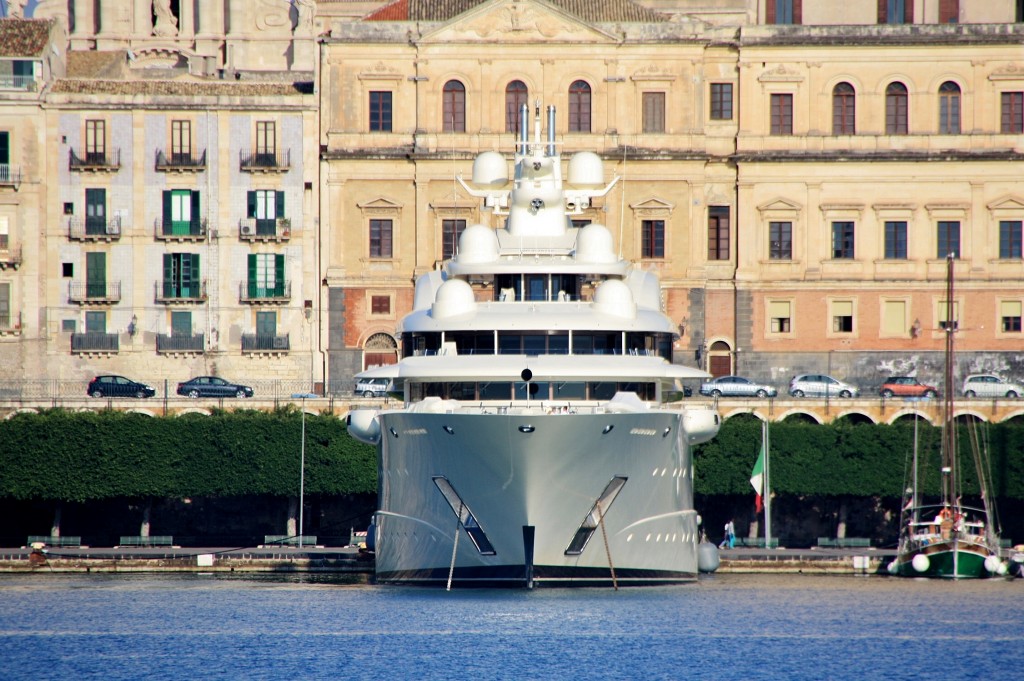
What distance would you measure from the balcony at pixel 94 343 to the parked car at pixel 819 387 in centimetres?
3127

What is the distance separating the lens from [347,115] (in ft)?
338

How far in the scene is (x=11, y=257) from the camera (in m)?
99.1

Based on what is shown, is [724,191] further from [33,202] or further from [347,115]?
[33,202]

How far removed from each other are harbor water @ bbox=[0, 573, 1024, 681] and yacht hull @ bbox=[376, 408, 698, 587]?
87cm

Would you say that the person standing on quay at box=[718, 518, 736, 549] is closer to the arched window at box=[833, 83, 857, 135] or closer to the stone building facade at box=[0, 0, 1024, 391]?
the stone building facade at box=[0, 0, 1024, 391]

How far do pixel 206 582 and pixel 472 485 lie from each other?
1465cm

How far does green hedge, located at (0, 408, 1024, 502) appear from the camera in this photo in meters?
81.0

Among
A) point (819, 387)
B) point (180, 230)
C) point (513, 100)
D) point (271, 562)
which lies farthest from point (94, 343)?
point (819, 387)

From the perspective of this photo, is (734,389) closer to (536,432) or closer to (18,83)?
(18,83)

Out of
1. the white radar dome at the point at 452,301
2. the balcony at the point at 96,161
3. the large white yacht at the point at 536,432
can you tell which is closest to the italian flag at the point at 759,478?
the large white yacht at the point at 536,432

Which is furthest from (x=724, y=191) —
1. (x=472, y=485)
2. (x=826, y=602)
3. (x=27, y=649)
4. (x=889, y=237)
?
(x=27, y=649)

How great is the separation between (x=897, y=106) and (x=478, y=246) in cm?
4690

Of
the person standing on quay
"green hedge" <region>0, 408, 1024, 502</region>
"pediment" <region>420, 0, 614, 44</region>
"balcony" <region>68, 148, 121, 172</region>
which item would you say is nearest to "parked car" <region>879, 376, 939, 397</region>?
"green hedge" <region>0, 408, 1024, 502</region>

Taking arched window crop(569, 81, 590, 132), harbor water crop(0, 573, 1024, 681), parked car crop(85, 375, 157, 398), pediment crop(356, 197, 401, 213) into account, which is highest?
arched window crop(569, 81, 590, 132)
